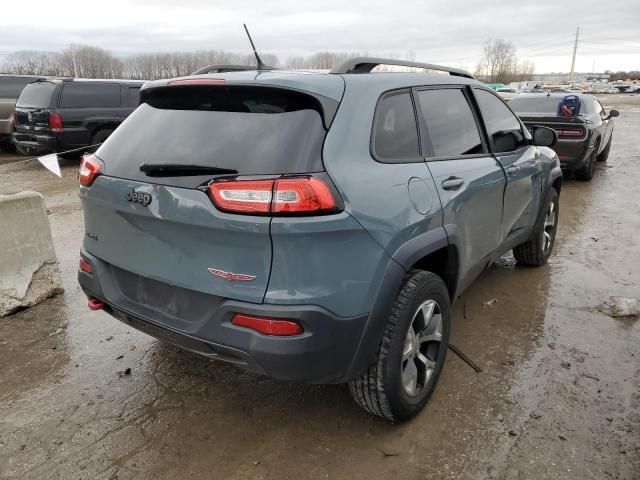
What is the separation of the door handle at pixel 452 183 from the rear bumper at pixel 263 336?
98cm

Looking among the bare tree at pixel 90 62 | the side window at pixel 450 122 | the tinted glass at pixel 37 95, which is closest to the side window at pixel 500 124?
the side window at pixel 450 122

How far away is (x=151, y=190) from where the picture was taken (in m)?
2.34

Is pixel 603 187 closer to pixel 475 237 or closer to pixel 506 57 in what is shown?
pixel 475 237

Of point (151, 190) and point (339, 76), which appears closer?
point (151, 190)

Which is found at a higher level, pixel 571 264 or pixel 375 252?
pixel 375 252

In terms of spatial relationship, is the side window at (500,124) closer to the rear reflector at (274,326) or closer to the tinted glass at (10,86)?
the rear reflector at (274,326)

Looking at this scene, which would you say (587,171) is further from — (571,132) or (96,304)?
(96,304)

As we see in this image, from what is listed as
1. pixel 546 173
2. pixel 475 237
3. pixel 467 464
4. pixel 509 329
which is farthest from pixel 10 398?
pixel 546 173

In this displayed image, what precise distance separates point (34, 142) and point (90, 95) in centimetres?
152

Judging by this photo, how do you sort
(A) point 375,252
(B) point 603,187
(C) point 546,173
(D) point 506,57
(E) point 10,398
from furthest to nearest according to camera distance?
(D) point 506,57 < (B) point 603,187 < (C) point 546,173 < (E) point 10,398 < (A) point 375,252

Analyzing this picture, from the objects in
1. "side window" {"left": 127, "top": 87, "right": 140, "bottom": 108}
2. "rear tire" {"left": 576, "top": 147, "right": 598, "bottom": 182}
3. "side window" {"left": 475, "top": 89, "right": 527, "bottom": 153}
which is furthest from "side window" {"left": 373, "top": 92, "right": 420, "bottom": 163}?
"side window" {"left": 127, "top": 87, "right": 140, "bottom": 108}

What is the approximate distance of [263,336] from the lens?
83.0 inches

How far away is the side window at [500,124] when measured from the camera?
3.69 meters

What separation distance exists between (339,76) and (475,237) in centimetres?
139
